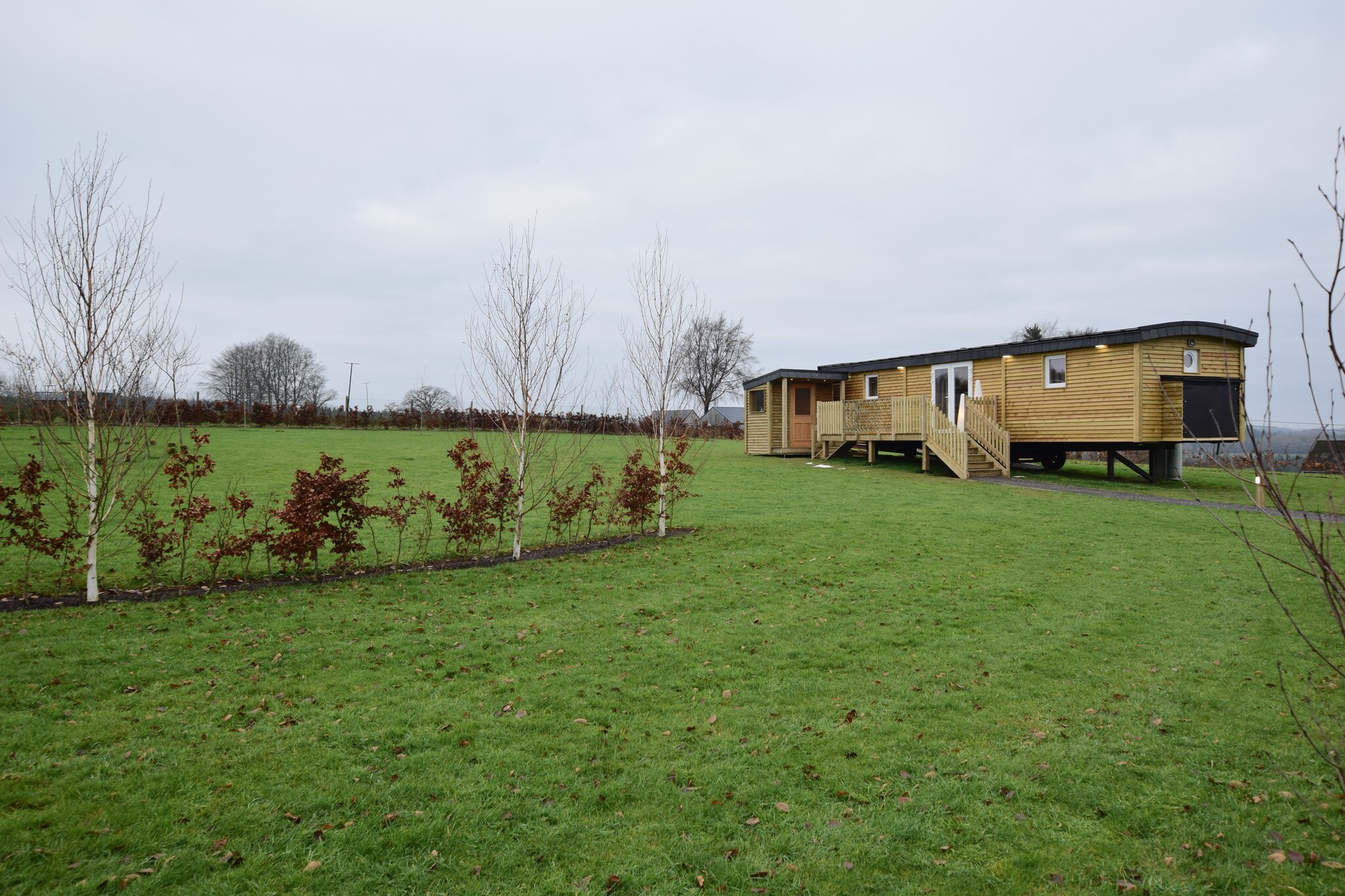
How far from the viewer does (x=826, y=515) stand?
12.8 metres

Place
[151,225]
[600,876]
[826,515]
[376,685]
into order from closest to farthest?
1. [600,876]
2. [376,685]
3. [151,225]
4. [826,515]

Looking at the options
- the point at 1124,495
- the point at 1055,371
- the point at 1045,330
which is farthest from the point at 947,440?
the point at 1045,330

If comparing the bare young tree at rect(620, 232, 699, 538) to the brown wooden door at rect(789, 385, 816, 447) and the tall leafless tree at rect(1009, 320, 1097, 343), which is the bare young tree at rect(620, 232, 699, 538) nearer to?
the brown wooden door at rect(789, 385, 816, 447)

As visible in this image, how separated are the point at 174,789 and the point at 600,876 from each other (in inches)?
97.1

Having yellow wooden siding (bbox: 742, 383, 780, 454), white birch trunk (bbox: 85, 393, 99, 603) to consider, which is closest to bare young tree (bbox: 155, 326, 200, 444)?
white birch trunk (bbox: 85, 393, 99, 603)

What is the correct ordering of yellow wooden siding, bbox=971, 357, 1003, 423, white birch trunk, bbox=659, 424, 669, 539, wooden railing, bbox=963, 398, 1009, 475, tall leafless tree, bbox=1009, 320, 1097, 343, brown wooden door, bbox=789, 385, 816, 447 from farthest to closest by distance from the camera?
tall leafless tree, bbox=1009, 320, 1097, 343
brown wooden door, bbox=789, 385, 816, 447
yellow wooden siding, bbox=971, 357, 1003, 423
wooden railing, bbox=963, 398, 1009, 475
white birch trunk, bbox=659, 424, 669, 539

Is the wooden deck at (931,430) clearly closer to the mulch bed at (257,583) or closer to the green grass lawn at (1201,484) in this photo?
the green grass lawn at (1201,484)

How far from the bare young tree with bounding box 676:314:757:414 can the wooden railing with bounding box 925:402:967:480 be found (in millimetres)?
37205

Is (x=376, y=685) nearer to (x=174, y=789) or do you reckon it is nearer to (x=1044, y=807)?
(x=174, y=789)

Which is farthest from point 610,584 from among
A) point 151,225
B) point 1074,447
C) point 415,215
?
point 415,215

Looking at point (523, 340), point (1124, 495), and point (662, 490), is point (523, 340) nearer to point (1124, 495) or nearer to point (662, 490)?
point (662, 490)

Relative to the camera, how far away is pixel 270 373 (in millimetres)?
58938

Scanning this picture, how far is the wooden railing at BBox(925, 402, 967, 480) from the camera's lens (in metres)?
18.8

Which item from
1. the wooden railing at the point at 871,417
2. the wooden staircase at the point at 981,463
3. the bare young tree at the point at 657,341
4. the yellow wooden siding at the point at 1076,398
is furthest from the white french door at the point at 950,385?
the bare young tree at the point at 657,341
